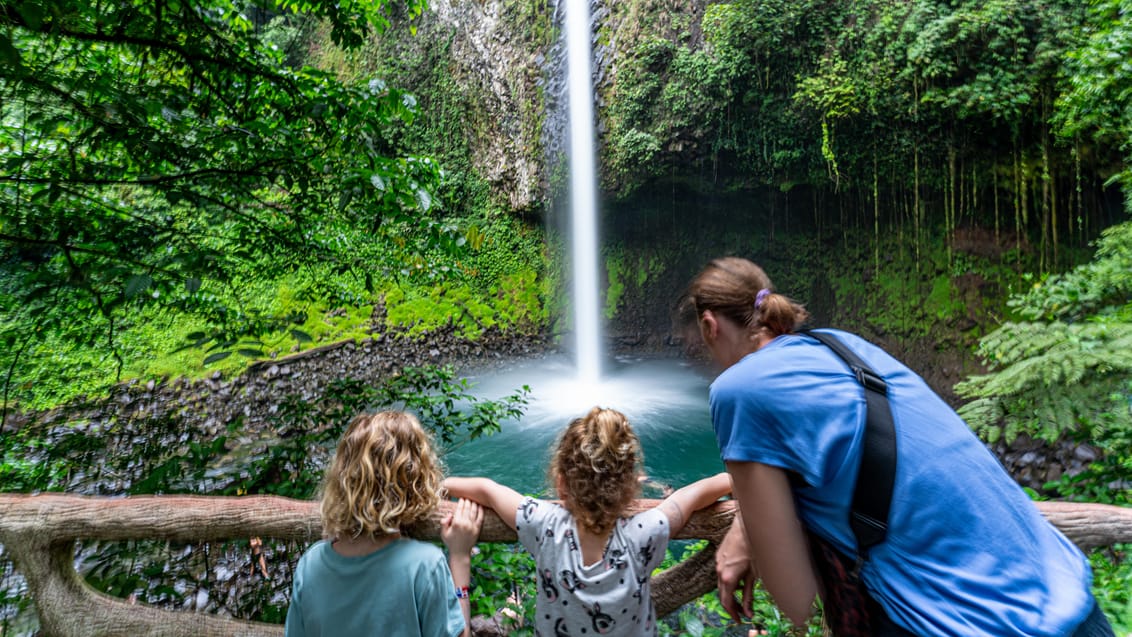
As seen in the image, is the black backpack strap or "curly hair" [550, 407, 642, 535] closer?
the black backpack strap

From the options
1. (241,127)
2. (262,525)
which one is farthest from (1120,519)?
(241,127)

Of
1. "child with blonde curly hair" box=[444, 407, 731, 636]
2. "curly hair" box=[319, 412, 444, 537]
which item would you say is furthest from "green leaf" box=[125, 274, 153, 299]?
"child with blonde curly hair" box=[444, 407, 731, 636]

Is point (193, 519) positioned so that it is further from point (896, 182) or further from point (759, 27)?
point (896, 182)

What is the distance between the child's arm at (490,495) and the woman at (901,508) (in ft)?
2.28

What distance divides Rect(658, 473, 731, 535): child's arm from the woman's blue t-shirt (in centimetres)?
42

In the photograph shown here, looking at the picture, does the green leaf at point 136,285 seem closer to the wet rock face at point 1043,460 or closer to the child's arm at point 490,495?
the child's arm at point 490,495

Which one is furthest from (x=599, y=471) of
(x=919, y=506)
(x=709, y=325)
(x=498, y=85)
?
(x=498, y=85)

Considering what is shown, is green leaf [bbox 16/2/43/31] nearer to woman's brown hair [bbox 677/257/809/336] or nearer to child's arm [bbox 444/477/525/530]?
child's arm [bbox 444/477/525/530]

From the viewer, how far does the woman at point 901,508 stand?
33.6 inches

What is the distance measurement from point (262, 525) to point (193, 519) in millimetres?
264

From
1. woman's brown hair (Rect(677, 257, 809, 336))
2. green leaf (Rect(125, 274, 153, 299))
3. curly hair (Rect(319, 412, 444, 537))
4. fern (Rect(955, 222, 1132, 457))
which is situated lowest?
fern (Rect(955, 222, 1132, 457))

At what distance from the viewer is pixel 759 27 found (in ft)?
30.3

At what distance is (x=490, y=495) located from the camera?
1.47 m

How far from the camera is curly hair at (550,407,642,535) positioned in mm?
1362
